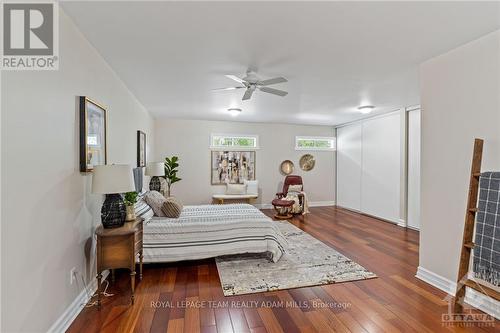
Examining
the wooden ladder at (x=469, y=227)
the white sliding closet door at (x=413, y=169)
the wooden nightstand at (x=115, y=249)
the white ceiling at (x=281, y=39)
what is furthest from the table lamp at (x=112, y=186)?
the white sliding closet door at (x=413, y=169)

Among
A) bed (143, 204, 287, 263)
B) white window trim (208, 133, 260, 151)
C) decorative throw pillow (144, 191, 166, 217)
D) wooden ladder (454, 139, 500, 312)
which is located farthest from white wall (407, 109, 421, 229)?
decorative throw pillow (144, 191, 166, 217)

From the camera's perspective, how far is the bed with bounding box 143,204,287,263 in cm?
304

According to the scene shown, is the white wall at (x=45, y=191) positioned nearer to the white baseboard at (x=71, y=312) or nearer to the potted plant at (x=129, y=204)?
the white baseboard at (x=71, y=312)

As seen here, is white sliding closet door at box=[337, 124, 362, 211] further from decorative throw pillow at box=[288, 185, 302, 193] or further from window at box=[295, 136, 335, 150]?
decorative throw pillow at box=[288, 185, 302, 193]

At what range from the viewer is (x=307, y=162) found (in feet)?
24.5

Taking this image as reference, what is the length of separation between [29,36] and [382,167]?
6.29 metres

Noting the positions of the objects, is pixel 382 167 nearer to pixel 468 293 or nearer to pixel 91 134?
pixel 468 293

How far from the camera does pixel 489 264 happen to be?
2.09 meters

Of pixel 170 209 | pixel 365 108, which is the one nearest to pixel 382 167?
pixel 365 108

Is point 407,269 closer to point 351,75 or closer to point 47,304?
point 351,75

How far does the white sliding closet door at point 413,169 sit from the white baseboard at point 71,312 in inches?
218

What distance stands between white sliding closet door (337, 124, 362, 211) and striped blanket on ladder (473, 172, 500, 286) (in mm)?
4499

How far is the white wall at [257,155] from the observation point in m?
6.64

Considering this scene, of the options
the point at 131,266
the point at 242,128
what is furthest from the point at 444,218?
the point at 242,128
